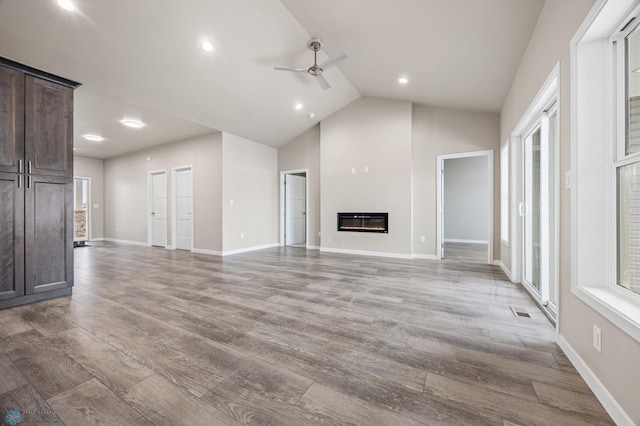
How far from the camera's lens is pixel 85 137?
6.11 metres

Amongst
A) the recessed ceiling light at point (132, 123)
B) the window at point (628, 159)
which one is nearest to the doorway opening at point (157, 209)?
the recessed ceiling light at point (132, 123)

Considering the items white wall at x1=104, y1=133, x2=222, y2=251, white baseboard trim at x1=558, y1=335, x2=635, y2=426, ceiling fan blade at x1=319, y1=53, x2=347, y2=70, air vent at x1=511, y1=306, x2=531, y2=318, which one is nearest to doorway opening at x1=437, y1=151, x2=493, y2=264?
air vent at x1=511, y1=306, x2=531, y2=318

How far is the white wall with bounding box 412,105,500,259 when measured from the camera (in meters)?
4.80

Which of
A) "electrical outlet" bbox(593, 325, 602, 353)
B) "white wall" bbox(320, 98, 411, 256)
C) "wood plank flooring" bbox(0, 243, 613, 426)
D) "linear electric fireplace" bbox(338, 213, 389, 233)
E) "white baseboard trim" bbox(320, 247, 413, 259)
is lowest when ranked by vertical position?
"wood plank flooring" bbox(0, 243, 613, 426)

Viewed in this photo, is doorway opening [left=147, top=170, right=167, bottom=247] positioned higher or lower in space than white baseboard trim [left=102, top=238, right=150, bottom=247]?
higher

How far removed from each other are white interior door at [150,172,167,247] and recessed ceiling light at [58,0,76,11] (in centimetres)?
479

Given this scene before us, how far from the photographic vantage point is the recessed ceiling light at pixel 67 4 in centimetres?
251

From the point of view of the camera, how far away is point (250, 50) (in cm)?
370

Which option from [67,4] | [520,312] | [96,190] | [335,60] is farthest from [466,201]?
[96,190]

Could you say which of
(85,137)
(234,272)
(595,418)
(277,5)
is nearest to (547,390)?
(595,418)

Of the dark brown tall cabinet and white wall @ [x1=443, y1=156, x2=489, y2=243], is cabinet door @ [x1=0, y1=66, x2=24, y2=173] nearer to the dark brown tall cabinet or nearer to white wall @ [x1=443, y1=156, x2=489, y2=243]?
the dark brown tall cabinet

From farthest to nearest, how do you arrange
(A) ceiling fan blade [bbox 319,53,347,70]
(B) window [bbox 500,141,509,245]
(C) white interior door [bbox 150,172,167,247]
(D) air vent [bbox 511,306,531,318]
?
(C) white interior door [bbox 150,172,167,247] < (B) window [bbox 500,141,509,245] < (A) ceiling fan blade [bbox 319,53,347,70] < (D) air vent [bbox 511,306,531,318]

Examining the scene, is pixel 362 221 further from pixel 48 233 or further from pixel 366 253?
pixel 48 233

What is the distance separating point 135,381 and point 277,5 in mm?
3928
